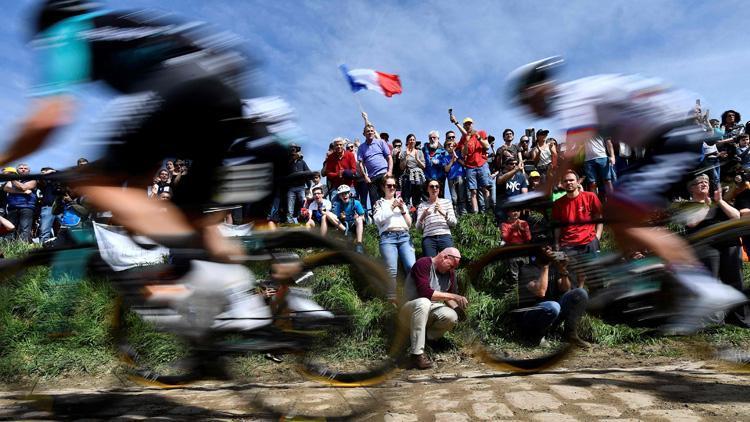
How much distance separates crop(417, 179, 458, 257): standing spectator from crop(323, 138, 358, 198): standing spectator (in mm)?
3178

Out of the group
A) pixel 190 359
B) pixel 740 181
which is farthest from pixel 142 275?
pixel 740 181

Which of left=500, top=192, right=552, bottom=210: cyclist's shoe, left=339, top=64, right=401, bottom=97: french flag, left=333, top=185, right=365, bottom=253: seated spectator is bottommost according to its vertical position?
left=500, top=192, right=552, bottom=210: cyclist's shoe

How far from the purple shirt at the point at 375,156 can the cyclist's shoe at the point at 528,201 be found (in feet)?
20.7

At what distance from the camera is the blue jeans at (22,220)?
9.69 m

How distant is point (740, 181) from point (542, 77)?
6629 millimetres

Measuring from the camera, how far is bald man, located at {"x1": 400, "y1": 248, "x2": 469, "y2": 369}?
19.4 ft

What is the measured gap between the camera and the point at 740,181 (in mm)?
8438

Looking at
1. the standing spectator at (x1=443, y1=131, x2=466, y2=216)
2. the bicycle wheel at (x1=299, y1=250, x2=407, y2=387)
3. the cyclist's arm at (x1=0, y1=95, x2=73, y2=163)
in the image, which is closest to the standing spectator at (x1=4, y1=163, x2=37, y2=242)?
the standing spectator at (x1=443, y1=131, x2=466, y2=216)

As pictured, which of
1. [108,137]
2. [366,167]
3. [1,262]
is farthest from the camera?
[366,167]

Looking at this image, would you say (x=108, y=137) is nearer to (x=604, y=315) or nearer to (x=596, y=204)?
(x=604, y=315)

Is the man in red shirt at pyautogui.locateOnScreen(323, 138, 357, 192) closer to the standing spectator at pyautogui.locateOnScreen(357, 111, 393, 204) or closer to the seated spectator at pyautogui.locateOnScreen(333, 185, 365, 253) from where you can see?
the standing spectator at pyautogui.locateOnScreen(357, 111, 393, 204)

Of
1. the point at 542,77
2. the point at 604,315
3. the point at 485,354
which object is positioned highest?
the point at 542,77

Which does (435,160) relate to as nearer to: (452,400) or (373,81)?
(373,81)

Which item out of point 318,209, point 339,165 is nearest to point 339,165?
point 339,165
